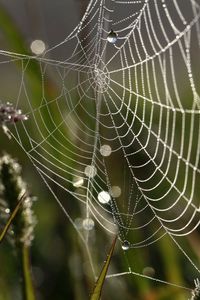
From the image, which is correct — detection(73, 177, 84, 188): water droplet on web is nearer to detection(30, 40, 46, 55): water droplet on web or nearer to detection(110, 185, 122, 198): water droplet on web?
detection(110, 185, 122, 198): water droplet on web

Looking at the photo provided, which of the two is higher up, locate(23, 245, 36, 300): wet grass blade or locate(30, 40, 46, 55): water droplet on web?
locate(30, 40, 46, 55): water droplet on web

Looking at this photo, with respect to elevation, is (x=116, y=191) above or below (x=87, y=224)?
above

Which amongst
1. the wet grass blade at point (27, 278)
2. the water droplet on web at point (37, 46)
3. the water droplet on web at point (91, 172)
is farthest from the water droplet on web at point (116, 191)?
the wet grass blade at point (27, 278)

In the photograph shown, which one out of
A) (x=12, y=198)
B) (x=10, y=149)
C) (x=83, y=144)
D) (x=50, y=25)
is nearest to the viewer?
(x=12, y=198)

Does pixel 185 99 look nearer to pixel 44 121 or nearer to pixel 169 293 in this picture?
pixel 44 121

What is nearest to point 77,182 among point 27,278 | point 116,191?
point 116,191

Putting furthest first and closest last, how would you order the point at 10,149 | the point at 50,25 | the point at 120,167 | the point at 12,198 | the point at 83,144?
the point at 50,25, the point at 10,149, the point at 120,167, the point at 83,144, the point at 12,198

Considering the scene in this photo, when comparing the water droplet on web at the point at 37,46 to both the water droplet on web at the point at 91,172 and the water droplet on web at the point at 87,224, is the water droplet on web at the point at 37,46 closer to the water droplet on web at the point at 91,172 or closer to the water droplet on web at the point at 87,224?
the water droplet on web at the point at 91,172

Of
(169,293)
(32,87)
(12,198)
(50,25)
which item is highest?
(50,25)

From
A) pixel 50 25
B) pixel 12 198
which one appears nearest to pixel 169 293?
pixel 12 198

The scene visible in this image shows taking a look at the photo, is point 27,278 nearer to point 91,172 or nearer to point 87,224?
point 87,224

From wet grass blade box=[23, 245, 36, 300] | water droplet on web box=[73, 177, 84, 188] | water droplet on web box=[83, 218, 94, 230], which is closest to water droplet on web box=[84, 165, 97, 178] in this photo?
water droplet on web box=[73, 177, 84, 188]
